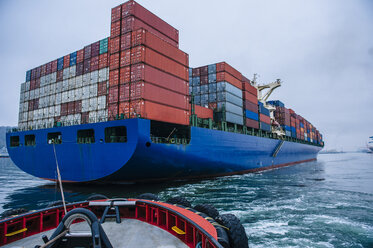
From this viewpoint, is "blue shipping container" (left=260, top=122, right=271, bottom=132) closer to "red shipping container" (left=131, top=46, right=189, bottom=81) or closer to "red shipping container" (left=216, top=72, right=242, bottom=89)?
"red shipping container" (left=216, top=72, right=242, bottom=89)

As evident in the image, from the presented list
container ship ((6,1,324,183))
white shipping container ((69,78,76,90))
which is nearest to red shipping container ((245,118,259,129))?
container ship ((6,1,324,183))

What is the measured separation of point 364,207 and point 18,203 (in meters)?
18.9

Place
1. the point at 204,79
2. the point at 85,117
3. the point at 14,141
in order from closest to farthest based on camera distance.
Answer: the point at 85,117, the point at 14,141, the point at 204,79

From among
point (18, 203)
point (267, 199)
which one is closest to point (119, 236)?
point (267, 199)

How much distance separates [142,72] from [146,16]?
6380 mm

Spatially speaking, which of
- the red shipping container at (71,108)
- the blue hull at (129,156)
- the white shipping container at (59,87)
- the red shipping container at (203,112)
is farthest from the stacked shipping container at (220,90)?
the white shipping container at (59,87)

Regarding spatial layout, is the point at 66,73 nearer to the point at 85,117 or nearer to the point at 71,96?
the point at 71,96

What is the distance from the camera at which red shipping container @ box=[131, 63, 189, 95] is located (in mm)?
17250

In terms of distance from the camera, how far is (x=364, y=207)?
1073 cm

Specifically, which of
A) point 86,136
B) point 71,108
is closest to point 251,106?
point 86,136

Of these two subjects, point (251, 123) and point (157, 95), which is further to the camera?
Answer: point (251, 123)

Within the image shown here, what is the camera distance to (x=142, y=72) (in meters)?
17.2

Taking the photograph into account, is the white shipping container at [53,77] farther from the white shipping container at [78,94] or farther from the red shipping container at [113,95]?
the red shipping container at [113,95]

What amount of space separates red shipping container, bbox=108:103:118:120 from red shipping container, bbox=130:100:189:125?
182 centimetres
